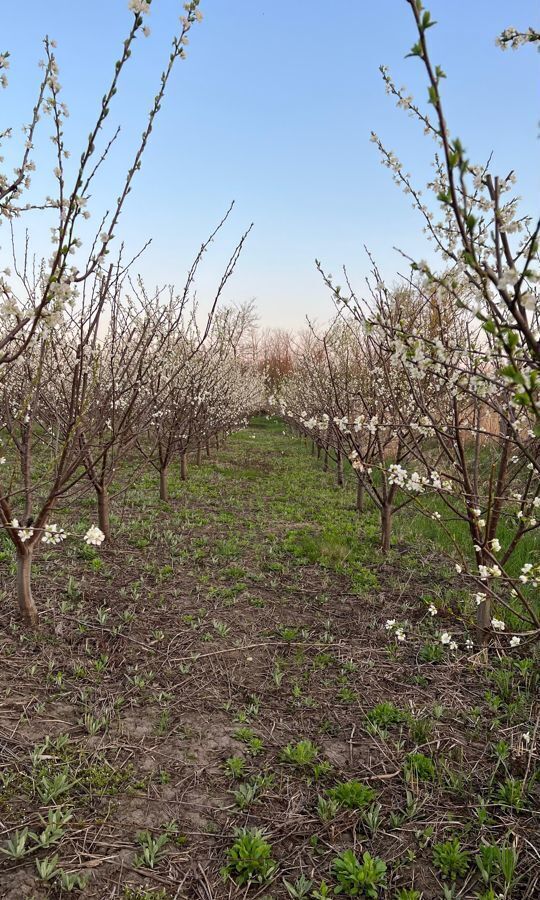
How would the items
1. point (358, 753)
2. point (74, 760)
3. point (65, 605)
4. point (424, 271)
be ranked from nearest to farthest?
point (424, 271)
point (74, 760)
point (358, 753)
point (65, 605)

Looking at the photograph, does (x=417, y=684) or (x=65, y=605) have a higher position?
(x=65, y=605)

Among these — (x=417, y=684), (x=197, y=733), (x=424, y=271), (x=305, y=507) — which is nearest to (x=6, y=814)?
(x=197, y=733)

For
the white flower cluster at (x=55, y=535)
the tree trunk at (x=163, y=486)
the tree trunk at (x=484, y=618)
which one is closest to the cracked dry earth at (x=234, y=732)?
the tree trunk at (x=484, y=618)

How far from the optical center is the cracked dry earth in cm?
210

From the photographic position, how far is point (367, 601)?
4750mm

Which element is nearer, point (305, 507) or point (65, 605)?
point (65, 605)

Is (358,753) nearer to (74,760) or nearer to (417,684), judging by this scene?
(417,684)

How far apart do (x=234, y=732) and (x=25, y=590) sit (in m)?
1.95

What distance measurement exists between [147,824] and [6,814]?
0.64 meters

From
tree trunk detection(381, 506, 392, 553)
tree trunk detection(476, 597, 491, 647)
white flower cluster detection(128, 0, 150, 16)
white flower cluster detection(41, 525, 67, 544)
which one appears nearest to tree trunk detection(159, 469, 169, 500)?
tree trunk detection(381, 506, 392, 553)

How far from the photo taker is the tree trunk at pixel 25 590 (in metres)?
3.58

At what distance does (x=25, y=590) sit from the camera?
145 inches

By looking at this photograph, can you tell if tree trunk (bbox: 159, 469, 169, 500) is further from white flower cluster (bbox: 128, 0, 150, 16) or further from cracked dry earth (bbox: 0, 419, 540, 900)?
white flower cluster (bbox: 128, 0, 150, 16)

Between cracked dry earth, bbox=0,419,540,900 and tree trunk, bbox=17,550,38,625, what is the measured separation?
0.12 m
